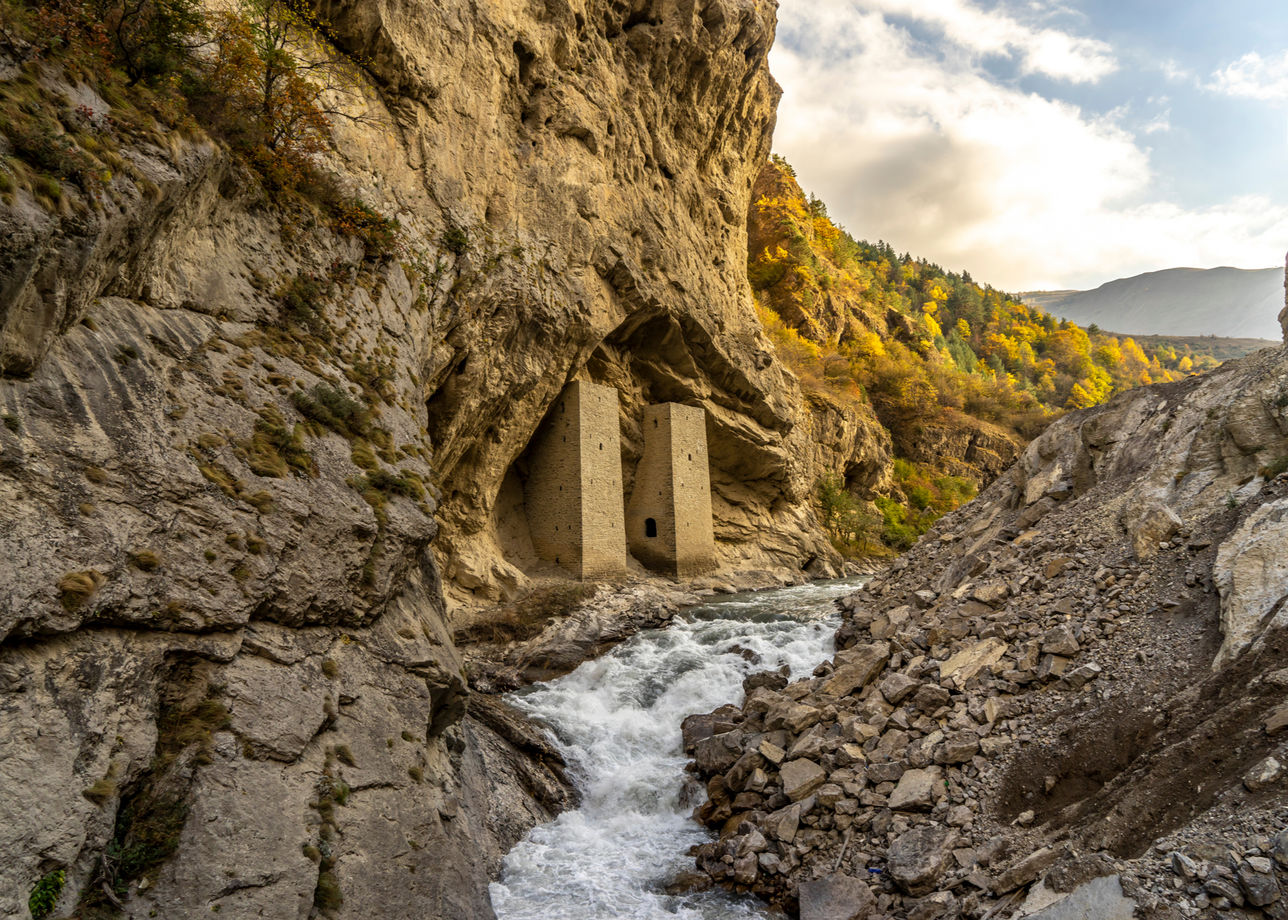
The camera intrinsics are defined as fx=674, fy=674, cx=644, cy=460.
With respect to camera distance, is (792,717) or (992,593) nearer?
(792,717)

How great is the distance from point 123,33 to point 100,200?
3622mm

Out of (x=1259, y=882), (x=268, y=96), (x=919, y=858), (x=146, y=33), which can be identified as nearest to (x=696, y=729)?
(x=919, y=858)

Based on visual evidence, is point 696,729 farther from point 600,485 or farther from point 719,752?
point 600,485

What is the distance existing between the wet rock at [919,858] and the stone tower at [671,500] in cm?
1962

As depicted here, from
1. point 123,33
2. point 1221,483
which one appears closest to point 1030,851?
point 1221,483

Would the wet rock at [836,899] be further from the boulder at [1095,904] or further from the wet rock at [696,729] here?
the wet rock at [696,729]

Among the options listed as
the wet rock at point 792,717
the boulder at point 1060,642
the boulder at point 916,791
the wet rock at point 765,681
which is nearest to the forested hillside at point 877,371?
the wet rock at point 765,681

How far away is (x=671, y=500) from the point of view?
2775 cm

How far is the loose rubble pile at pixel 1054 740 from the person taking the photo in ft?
17.3

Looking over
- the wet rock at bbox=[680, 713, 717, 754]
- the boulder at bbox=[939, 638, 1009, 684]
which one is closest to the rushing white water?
the wet rock at bbox=[680, 713, 717, 754]

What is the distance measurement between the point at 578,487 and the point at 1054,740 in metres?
18.1

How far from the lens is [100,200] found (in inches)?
260

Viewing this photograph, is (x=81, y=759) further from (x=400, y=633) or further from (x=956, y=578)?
(x=956, y=578)

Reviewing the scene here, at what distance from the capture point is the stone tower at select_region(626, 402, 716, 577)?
2764cm
